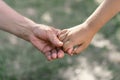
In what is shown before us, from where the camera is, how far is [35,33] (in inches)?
110

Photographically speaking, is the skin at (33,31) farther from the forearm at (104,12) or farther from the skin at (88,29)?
the forearm at (104,12)

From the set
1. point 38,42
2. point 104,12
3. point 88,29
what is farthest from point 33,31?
point 104,12

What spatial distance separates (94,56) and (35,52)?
54cm

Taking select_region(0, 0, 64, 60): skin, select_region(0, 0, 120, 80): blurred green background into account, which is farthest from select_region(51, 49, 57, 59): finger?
select_region(0, 0, 120, 80): blurred green background

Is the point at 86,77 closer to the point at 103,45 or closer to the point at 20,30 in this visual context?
the point at 103,45

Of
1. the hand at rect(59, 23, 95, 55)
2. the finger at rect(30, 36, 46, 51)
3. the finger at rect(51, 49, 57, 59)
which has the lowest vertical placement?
the finger at rect(51, 49, 57, 59)

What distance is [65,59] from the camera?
11.8 ft

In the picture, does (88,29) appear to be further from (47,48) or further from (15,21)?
(15,21)

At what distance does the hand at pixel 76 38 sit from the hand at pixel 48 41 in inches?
1.8

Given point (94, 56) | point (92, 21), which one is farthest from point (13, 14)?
point (94, 56)

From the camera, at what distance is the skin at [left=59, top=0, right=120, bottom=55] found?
2.61m

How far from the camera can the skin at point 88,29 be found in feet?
8.56

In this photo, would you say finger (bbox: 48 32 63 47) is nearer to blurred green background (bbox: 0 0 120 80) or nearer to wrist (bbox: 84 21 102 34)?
wrist (bbox: 84 21 102 34)

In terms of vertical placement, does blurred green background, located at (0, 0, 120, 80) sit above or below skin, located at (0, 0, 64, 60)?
above
